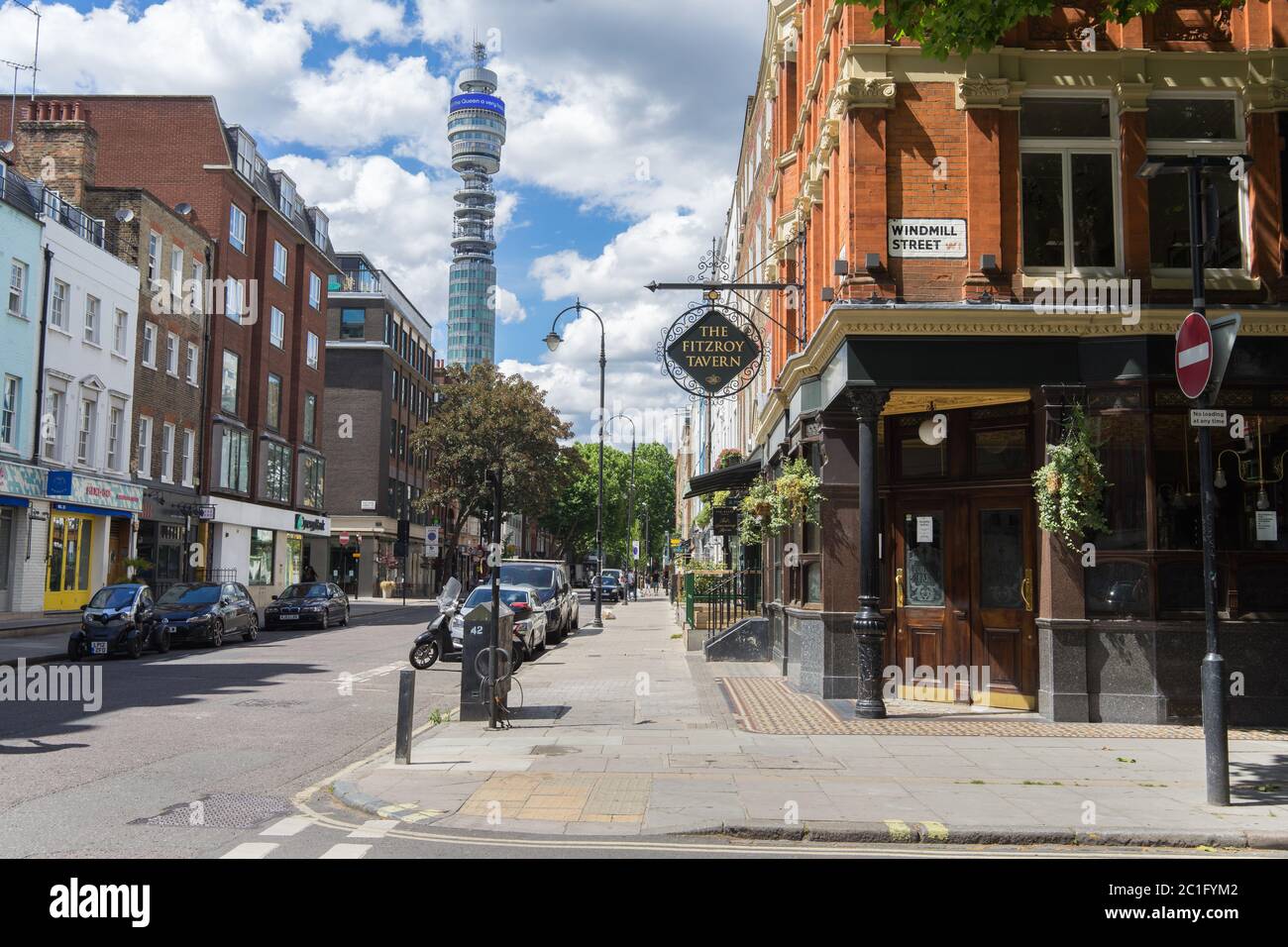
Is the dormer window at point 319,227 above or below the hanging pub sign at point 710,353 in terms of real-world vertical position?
above

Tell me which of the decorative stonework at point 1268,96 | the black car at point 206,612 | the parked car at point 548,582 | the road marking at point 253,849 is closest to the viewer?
the road marking at point 253,849

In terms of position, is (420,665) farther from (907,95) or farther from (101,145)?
(101,145)

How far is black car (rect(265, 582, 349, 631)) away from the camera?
31.5m

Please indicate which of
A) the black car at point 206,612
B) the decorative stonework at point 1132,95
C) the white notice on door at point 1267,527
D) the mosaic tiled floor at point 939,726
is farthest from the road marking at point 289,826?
the black car at point 206,612

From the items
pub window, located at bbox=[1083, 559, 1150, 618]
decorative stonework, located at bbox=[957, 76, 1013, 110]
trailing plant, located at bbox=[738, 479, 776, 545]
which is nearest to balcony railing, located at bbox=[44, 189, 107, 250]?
trailing plant, located at bbox=[738, 479, 776, 545]

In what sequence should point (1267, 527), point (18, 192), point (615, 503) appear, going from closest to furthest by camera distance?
1. point (1267, 527)
2. point (18, 192)
3. point (615, 503)

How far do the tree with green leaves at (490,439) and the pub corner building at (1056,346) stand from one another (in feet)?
141

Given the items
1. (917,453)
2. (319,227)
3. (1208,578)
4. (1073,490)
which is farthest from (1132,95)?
(319,227)

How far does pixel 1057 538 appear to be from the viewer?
40.9 feet

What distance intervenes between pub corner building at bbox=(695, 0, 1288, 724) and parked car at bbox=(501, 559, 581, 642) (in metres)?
13.5

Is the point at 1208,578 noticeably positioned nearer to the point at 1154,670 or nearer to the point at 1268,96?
the point at 1154,670

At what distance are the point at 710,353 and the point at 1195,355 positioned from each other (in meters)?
8.67

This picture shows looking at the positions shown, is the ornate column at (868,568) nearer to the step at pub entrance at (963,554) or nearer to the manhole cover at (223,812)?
the step at pub entrance at (963,554)

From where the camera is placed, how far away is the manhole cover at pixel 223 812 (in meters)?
7.33
